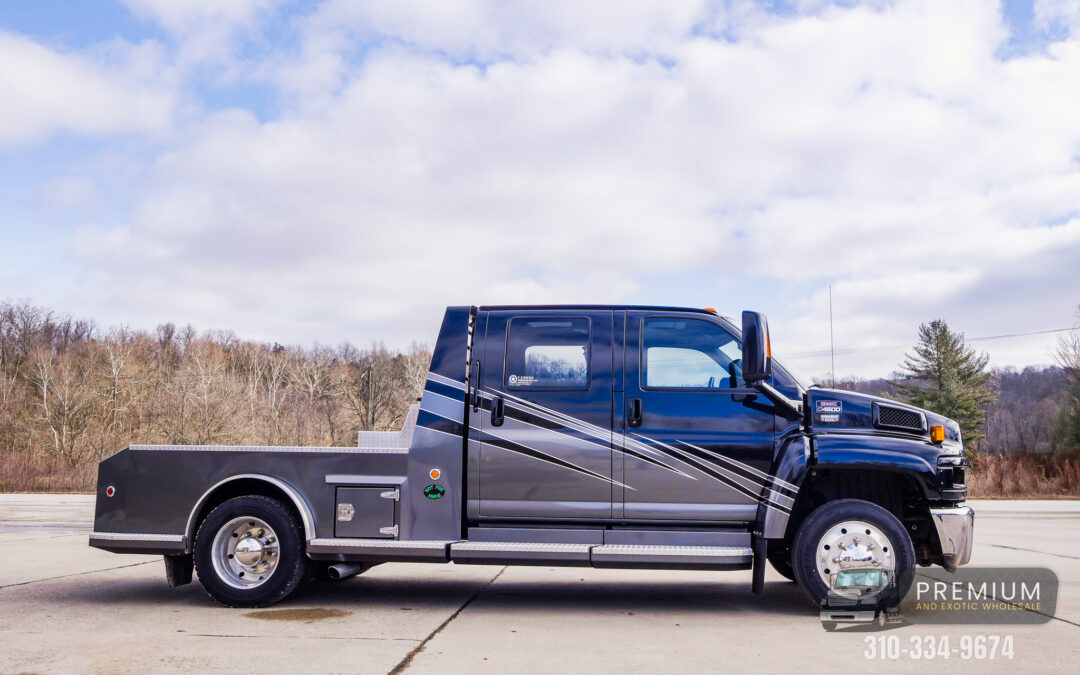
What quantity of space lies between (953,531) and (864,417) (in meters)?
1.08

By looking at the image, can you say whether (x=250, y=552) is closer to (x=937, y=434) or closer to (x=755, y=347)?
(x=755, y=347)

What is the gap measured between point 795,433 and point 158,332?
9094 cm

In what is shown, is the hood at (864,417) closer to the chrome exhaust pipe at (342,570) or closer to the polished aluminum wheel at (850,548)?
the polished aluminum wheel at (850,548)

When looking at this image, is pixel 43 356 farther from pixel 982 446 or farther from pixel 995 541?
pixel 982 446

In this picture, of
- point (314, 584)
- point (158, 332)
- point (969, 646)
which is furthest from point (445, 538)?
point (158, 332)

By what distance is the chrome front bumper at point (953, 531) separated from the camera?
6676mm

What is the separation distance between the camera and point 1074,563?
33.8ft

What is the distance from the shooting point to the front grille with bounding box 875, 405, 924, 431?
Result: 6930 mm

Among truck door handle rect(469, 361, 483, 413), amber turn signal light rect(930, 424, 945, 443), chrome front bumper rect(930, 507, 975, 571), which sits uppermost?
truck door handle rect(469, 361, 483, 413)

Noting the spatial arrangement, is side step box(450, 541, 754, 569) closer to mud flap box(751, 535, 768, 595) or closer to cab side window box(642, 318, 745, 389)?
mud flap box(751, 535, 768, 595)

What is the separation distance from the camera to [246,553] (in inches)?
284

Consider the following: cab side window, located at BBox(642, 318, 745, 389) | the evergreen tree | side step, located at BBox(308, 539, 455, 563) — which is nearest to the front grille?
cab side window, located at BBox(642, 318, 745, 389)

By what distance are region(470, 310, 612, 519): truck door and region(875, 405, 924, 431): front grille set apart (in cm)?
220

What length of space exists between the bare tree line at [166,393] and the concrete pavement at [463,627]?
38854 millimetres
